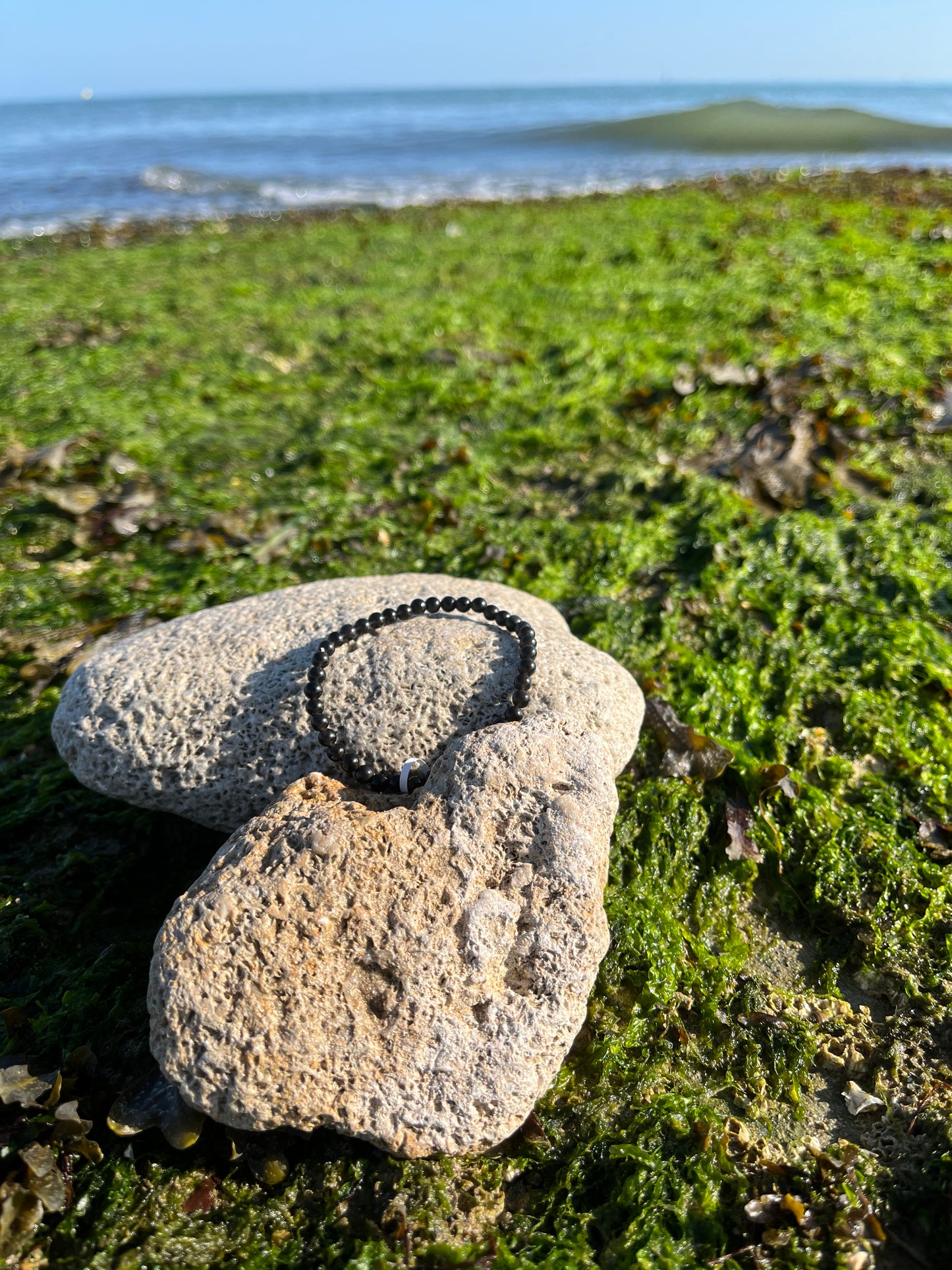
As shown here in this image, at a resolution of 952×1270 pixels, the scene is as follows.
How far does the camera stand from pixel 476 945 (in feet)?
6.66

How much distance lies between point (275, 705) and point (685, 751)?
56.2 inches

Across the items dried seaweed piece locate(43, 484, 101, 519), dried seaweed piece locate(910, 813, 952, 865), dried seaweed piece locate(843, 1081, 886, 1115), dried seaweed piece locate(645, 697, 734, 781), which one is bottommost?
dried seaweed piece locate(843, 1081, 886, 1115)

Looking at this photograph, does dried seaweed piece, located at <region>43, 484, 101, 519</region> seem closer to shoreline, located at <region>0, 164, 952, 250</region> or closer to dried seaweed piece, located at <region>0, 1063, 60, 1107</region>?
dried seaweed piece, located at <region>0, 1063, 60, 1107</region>

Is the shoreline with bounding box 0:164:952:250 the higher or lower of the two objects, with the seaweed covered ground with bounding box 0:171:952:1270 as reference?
higher

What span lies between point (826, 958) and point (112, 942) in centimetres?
212

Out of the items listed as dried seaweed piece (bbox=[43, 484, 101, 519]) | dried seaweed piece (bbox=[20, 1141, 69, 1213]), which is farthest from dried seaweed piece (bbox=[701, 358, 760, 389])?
dried seaweed piece (bbox=[20, 1141, 69, 1213])

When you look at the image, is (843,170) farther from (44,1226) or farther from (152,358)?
(44,1226)

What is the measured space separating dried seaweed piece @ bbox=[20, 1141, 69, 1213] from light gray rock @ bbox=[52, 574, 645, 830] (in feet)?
3.10

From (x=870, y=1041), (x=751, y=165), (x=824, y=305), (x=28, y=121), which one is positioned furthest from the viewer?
(x=28, y=121)

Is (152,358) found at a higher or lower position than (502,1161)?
higher

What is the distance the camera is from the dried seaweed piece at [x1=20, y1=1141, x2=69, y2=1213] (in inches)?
74.2

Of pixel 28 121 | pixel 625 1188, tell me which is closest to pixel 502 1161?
pixel 625 1188

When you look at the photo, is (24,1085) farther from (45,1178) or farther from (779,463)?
(779,463)

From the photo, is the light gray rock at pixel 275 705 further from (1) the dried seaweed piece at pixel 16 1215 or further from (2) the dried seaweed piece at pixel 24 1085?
(1) the dried seaweed piece at pixel 16 1215
